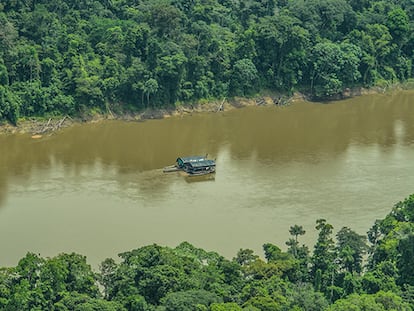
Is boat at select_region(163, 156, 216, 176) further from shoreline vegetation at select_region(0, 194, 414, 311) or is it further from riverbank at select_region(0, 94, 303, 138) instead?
shoreline vegetation at select_region(0, 194, 414, 311)

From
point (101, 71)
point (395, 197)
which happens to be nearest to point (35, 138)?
point (101, 71)

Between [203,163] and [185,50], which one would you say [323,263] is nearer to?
[203,163]

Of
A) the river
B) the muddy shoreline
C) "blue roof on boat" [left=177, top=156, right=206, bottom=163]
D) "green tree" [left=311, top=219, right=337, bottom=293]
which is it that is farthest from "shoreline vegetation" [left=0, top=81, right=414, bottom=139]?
"green tree" [left=311, top=219, right=337, bottom=293]

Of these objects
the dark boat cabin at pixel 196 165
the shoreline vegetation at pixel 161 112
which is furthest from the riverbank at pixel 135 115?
the dark boat cabin at pixel 196 165

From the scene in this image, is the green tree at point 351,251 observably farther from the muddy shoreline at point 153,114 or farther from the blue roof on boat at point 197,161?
the muddy shoreline at point 153,114

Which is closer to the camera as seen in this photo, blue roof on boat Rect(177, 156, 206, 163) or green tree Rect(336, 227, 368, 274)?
green tree Rect(336, 227, 368, 274)

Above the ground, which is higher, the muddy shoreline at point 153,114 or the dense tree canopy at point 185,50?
the dense tree canopy at point 185,50
